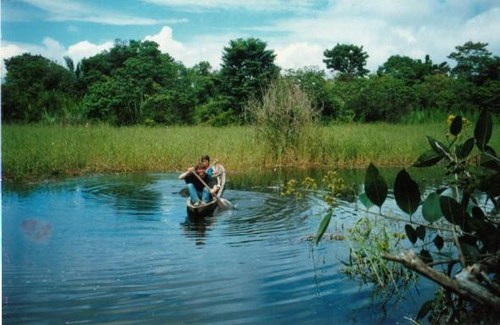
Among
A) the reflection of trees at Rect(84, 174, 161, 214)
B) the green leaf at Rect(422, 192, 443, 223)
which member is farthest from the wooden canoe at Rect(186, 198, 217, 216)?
the green leaf at Rect(422, 192, 443, 223)

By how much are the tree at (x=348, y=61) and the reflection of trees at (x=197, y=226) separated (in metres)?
15.3

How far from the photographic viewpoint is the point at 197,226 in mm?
5051

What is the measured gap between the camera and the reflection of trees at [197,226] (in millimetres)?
4570

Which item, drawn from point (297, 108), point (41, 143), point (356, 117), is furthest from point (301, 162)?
point (356, 117)

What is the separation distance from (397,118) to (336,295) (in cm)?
1137

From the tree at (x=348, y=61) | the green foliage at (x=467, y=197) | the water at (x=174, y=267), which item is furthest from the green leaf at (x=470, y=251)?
the tree at (x=348, y=61)

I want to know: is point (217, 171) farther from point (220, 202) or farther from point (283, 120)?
point (283, 120)

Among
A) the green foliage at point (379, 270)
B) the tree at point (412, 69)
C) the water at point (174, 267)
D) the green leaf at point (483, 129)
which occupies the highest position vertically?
the tree at point (412, 69)

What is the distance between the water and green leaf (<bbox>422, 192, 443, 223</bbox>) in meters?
0.96

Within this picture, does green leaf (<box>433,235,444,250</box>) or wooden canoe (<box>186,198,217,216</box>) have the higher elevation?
green leaf (<box>433,235,444,250</box>)

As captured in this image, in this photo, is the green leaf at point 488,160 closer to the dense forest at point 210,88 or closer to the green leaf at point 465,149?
the green leaf at point 465,149

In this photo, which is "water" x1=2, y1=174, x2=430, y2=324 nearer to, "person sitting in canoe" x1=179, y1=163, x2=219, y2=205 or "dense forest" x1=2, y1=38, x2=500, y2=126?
"person sitting in canoe" x1=179, y1=163, x2=219, y2=205

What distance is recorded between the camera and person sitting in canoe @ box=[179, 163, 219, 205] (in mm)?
5836

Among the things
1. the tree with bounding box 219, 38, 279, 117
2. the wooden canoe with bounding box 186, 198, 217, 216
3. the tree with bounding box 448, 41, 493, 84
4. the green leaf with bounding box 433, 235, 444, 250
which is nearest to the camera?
the green leaf with bounding box 433, 235, 444, 250
